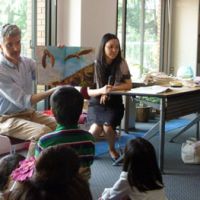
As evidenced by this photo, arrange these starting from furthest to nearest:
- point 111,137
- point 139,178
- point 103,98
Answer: point 111,137, point 103,98, point 139,178

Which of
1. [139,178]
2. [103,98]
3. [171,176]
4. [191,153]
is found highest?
[103,98]

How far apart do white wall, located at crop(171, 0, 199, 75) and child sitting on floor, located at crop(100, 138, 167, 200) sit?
4.82m

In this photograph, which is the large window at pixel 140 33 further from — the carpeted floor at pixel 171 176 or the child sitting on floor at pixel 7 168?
the child sitting on floor at pixel 7 168

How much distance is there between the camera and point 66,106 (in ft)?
6.39

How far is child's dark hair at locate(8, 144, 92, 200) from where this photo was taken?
1104 mm

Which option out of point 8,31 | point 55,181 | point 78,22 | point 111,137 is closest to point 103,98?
point 111,137

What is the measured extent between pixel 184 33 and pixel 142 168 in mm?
5072

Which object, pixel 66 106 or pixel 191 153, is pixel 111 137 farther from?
pixel 66 106

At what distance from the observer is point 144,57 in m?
6.71

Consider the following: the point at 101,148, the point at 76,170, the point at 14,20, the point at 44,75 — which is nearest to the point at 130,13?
the point at 14,20

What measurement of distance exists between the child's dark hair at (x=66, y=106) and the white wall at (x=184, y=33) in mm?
5114

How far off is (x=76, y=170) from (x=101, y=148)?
121 inches

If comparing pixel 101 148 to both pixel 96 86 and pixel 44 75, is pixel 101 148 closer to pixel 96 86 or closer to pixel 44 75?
pixel 96 86

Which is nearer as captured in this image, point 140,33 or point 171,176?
point 171,176
